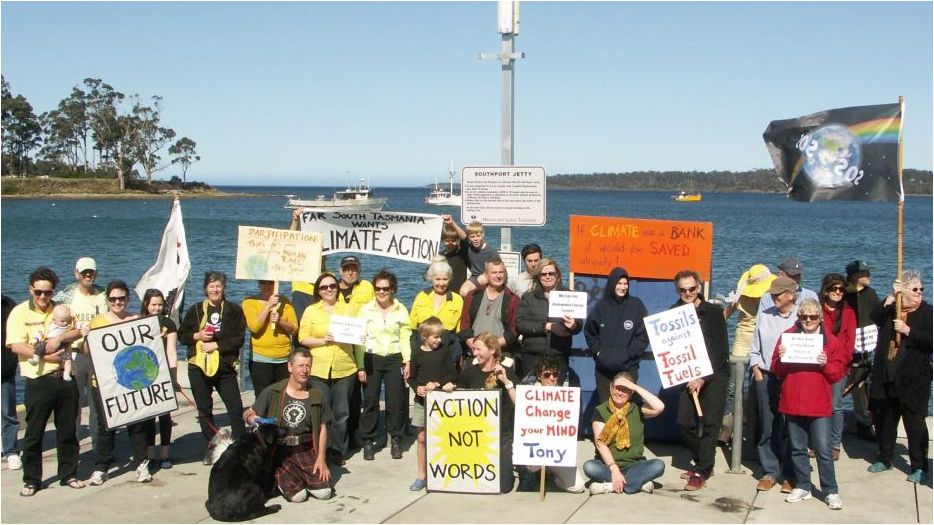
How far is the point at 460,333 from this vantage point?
9.38 m

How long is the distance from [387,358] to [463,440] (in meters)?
1.34

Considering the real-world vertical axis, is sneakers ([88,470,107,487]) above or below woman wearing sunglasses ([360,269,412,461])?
below

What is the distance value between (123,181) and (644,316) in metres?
128

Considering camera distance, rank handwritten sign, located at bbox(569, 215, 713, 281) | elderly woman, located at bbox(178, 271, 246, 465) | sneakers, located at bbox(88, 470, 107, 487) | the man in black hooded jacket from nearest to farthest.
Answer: sneakers, located at bbox(88, 470, 107, 487) < the man in black hooded jacket < elderly woman, located at bbox(178, 271, 246, 465) < handwritten sign, located at bbox(569, 215, 713, 281)

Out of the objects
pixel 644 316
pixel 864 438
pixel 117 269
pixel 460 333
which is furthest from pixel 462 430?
pixel 117 269

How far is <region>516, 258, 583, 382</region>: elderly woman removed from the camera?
9.00m

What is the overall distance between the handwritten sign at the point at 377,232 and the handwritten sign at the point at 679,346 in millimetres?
3065

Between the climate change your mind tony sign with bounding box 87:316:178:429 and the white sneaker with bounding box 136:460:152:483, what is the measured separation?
389 mm

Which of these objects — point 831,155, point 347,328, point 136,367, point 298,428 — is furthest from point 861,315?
point 136,367

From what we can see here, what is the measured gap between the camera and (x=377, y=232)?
1094 cm

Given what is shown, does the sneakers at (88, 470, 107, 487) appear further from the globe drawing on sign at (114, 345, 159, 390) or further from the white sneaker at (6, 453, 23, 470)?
the white sneaker at (6, 453, 23, 470)

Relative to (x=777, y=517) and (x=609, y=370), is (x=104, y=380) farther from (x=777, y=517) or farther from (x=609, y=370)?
(x=777, y=517)

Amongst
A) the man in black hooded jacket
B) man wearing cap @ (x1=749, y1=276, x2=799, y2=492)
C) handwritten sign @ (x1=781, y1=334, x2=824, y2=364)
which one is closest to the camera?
handwritten sign @ (x1=781, y1=334, x2=824, y2=364)

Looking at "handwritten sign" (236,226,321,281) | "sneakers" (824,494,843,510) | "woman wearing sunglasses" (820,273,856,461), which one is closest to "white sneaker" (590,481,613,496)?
"sneakers" (824,494,843,510)
